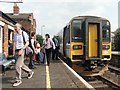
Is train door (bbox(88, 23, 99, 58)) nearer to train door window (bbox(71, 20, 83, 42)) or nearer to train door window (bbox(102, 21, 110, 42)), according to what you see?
train door window (bbox(102, 21, 110, 42))

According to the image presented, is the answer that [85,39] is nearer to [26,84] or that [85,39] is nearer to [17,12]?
[26,84]

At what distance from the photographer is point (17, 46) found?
965 cm

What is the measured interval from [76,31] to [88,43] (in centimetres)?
104

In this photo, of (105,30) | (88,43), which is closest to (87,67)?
(88,43)

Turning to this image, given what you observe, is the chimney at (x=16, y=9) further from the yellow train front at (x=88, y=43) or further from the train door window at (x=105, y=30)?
the train door window at (x=105, y=30)

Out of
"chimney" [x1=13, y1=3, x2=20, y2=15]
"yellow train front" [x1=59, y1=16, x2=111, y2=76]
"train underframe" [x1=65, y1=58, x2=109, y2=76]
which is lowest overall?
"train underframe" [x1=65, y1=58, x2=109, y2=76]

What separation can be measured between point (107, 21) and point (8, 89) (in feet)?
34.2

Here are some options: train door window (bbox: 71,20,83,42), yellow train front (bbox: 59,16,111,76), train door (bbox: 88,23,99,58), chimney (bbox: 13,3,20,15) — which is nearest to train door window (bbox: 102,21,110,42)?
yellow train front (bbox: 59,16,111,76)

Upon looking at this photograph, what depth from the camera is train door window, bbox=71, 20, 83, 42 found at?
17.8 metres

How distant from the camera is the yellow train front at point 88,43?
1752 cm

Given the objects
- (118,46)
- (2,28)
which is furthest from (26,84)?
(118,46)

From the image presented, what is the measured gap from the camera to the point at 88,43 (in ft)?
57.3

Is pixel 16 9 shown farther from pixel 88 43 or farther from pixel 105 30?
pixel 88 43

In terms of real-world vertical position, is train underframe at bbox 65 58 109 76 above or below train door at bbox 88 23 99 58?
below
